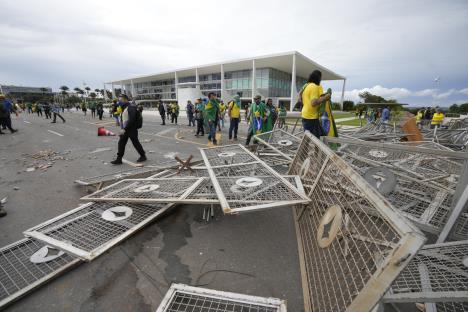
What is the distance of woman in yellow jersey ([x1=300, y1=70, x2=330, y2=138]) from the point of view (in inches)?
160

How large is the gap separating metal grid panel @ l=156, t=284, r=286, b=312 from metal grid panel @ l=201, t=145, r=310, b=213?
0.75m

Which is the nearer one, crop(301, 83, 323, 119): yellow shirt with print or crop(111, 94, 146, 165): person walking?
crop(301, 83, 323, 119): yellow shirt with print

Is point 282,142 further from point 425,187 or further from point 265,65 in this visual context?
point 265,65

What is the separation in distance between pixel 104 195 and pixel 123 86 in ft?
284

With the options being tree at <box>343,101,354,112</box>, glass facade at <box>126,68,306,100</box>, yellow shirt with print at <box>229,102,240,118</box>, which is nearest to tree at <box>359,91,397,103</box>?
tree at <box>343,101,354,112</box>

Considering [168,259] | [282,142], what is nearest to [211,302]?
[168,259]

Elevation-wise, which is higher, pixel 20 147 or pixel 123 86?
pixel 123 86

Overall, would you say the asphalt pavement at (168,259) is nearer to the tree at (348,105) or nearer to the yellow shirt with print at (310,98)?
the yellow shirt with print at (310,98)

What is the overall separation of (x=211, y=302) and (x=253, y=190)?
4.52 feet

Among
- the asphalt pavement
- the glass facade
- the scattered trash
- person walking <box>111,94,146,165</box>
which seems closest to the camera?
the asphalt pavement

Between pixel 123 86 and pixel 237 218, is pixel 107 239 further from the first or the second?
pixel 123 86

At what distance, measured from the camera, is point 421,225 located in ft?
8.70

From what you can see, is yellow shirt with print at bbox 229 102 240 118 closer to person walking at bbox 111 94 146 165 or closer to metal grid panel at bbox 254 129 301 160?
metal grid panel at bbox 254 129 301 160

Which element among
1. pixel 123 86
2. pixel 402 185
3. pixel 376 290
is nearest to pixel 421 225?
pixel 402 185
